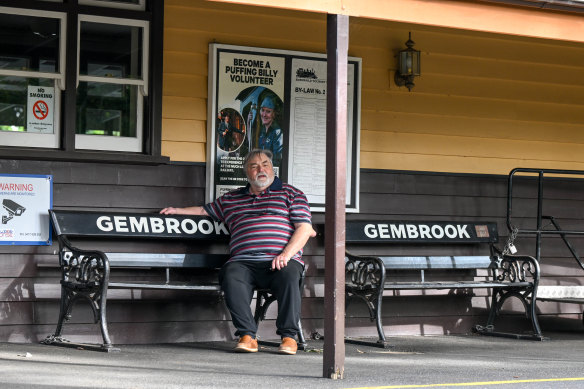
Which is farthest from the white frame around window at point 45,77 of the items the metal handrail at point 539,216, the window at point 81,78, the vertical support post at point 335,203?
the metal handrail at point 539,216

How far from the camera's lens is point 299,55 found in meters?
7.87

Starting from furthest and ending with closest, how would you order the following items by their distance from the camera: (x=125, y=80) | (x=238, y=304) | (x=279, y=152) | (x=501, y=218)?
1. (x=501, y=218)
2. (x=279, y=152)
3. (x=125, y=80)
4. (x=238, y=304)

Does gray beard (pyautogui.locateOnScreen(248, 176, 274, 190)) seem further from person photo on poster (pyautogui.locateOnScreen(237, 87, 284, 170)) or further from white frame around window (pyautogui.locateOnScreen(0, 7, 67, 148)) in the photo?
white frame around window (pyautogui.locateOnScreen(0, 7, 67, 148))

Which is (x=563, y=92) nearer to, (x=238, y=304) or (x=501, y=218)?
(x=501, y=218)

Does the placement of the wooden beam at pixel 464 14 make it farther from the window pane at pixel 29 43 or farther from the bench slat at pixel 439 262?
the bench slat at pixel 439 262

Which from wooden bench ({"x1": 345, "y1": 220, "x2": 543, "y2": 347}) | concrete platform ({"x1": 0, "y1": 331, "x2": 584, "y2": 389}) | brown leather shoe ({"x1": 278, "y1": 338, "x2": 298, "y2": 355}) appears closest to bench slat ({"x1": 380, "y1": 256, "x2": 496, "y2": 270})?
wooden bench ({"x1": 345, "y1": 220, "x2": 543, "y2": 347})

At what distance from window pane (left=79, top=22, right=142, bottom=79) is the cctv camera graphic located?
107 cm

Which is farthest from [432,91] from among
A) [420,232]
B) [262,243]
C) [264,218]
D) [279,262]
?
[279,262]

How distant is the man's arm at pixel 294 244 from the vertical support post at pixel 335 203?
112 centimetres

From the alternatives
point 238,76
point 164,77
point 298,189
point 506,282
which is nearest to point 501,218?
point 506,282

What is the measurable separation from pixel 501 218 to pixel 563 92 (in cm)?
128

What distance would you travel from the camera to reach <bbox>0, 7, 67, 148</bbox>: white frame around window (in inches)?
277

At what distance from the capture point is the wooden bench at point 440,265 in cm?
769

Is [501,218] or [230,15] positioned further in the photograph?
[501,218]
